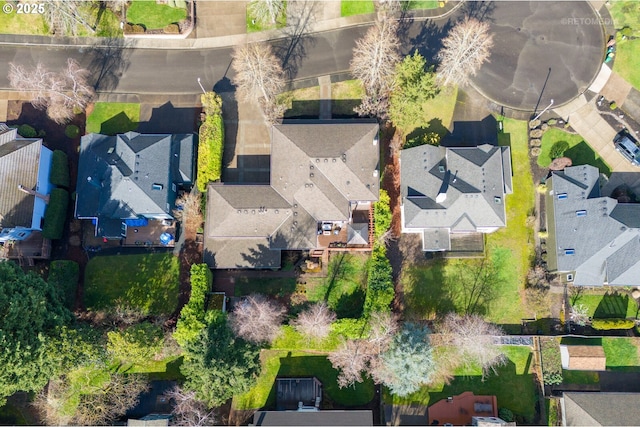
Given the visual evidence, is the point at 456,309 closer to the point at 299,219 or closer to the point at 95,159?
the point at 299,219

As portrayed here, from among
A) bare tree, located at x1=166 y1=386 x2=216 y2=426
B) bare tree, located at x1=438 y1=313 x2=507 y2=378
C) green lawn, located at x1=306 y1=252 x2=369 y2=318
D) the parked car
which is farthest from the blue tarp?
the parked car

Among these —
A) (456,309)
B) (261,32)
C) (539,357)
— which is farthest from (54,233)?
(539,357)

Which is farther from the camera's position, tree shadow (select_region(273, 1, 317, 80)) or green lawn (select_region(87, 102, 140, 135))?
tree shadow (select_region(273, 1, 317, 80))

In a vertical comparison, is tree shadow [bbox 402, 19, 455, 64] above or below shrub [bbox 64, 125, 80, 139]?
above

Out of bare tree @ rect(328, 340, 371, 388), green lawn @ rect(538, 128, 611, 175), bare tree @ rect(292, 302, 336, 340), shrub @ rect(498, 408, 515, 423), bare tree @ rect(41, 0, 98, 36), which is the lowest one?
shrub @ rect(498, 408, 515, 423)

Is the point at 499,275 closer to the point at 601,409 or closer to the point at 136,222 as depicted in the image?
the point at 601,409

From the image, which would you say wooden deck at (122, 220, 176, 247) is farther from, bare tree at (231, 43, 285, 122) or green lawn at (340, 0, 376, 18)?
green lawn at (340, 0, 376, 18)
